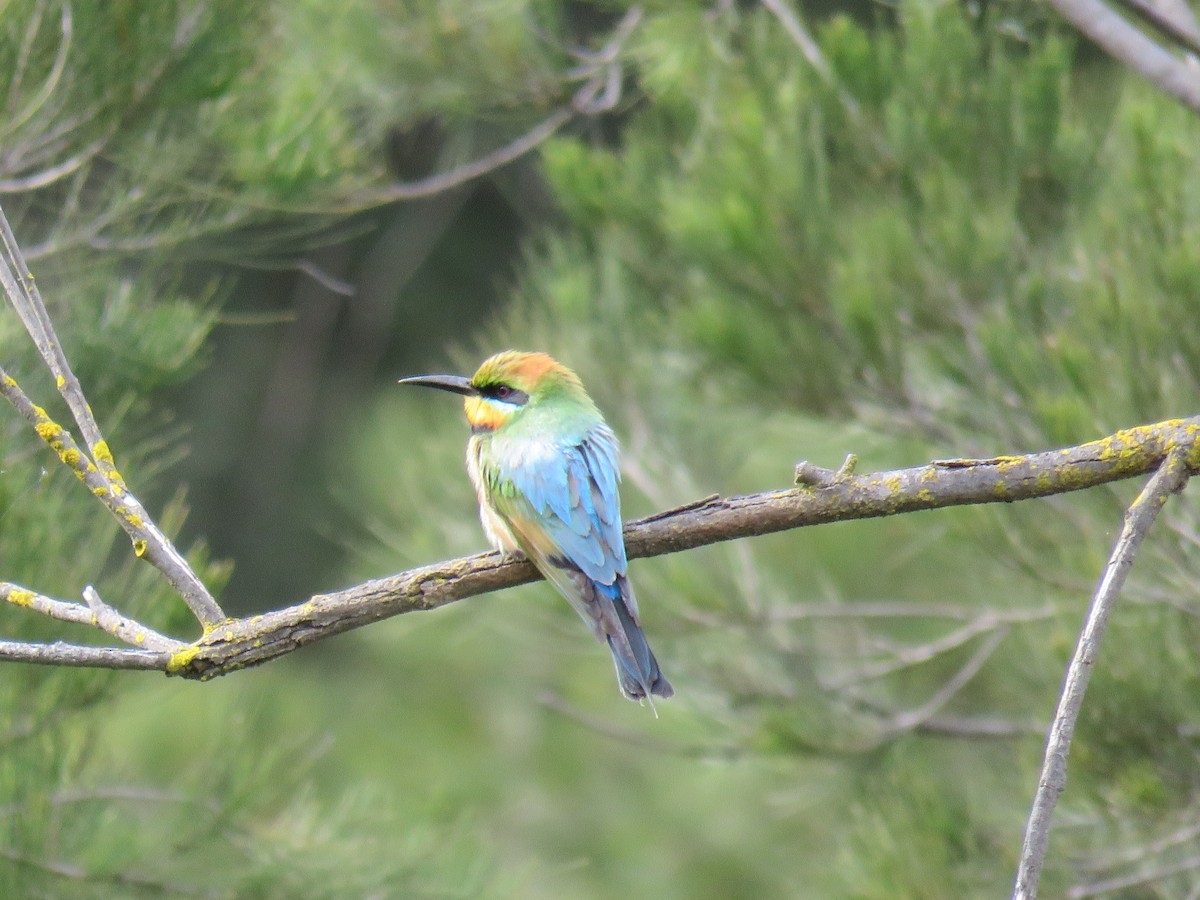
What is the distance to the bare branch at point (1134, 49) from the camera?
212 centimetres

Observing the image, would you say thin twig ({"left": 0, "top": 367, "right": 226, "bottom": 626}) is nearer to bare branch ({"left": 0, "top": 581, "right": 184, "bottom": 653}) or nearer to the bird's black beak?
bare branch ({"left": 0, "top": 581, "right": 184, "bottom": 653})

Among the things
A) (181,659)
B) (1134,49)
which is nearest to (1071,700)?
(181,659)

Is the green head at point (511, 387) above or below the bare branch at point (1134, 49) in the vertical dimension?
below

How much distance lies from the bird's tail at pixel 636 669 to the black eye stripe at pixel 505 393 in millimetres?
575

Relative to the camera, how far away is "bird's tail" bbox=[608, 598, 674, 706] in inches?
73.7

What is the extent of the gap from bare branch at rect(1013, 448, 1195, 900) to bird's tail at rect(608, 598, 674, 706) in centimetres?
82

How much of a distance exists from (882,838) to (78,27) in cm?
183

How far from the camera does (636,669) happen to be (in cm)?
188

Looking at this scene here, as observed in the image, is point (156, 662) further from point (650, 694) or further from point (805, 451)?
point (805, 451)

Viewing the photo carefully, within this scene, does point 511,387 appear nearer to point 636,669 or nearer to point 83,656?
point 636,669

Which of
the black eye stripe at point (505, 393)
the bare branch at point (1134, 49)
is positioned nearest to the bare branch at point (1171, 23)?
the bare branch at point (1134, 49)

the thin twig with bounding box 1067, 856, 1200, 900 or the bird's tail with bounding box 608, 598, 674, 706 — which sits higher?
the bird's tail with bounding box 608, 598, 674, 706

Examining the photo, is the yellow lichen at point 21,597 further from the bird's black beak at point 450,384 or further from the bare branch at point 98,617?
the bird's black beak at point 450,384

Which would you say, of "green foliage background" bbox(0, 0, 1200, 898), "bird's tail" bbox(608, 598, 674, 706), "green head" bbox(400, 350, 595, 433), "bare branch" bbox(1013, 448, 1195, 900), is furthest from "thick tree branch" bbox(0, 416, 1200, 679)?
"green head" bbox(400, 350, 595, 433)
